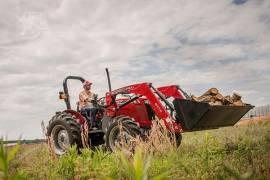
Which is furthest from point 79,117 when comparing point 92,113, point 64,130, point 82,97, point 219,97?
point 219,97

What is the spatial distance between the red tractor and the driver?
14cm

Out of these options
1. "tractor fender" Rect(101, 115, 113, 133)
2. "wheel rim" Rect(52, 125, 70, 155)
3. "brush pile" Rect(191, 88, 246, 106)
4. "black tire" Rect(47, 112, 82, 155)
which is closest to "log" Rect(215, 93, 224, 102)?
"brush pile" Rect(191, 88, 246, 106)

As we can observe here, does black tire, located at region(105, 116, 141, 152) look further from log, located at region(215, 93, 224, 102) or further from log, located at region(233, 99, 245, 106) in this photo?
log, located at region(233, 99, 245, 106)

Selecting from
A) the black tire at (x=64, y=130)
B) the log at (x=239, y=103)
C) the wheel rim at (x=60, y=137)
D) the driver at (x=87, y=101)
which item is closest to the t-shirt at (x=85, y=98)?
the driver at (x=87, y=101)

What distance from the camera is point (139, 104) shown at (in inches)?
382

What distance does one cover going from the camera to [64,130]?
10.6m

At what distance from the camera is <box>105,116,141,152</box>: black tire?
863 cm

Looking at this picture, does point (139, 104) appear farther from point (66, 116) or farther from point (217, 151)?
point (217, 151)

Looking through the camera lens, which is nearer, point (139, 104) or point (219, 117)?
point (219, 117)

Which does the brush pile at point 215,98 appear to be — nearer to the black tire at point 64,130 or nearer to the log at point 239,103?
the log at point 239,103

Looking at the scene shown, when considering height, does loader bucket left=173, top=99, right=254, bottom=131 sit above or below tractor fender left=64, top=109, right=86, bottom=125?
below

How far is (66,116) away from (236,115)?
4.34 m

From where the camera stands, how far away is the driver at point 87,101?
398 inches

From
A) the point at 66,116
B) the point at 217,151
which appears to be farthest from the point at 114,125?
the point at 217,151
